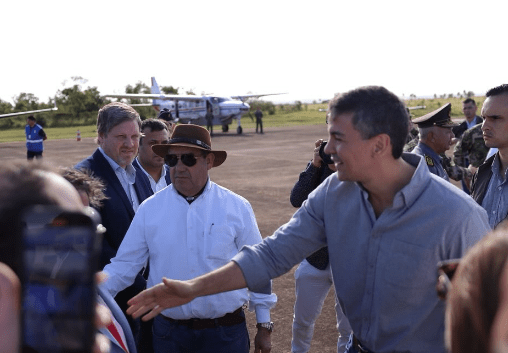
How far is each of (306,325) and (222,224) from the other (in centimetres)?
170

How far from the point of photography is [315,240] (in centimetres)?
288

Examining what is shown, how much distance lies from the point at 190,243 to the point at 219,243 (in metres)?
0.18

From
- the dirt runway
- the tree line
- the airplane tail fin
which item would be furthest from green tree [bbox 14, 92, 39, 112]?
the dirt runway

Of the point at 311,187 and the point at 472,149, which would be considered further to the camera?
the point at 472,149

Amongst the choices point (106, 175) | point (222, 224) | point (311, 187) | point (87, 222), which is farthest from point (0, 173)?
point (311, 187)

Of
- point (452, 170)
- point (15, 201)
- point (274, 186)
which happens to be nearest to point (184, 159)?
point (15, 201)

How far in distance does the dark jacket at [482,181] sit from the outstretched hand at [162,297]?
286cm

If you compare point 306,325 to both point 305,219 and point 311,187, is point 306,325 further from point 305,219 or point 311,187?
point 305,219

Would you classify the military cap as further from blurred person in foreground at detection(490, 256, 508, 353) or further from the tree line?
the tree line

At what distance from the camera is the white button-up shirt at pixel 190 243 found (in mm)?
3625

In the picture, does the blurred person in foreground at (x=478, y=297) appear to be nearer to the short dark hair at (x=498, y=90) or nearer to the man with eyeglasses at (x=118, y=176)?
the man with eyeglasses at (x=118, y=176)

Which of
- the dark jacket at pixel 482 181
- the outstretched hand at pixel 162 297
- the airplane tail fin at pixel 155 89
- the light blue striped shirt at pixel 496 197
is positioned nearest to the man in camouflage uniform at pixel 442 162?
the dark jacket at pixel 482 181

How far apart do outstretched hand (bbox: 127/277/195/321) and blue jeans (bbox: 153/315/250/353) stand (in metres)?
1.13

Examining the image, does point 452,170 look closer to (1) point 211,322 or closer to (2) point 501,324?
(1) point 211,322
